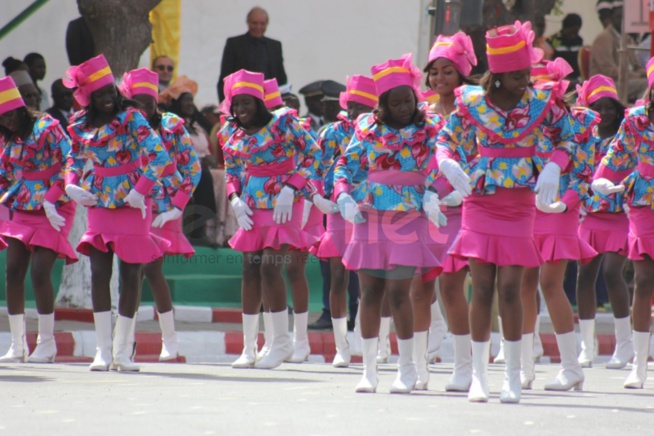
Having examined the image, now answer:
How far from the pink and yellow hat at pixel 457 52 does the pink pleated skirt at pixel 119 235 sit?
2.19 meters

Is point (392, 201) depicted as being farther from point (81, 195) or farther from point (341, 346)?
point (341, 346)

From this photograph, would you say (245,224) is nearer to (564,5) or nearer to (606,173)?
(606,173)

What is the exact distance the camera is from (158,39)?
1602cm

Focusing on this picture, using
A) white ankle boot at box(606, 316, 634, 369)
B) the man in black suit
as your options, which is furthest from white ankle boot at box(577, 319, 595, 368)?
the man in black suit

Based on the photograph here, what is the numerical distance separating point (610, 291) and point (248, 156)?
2909 millimetres

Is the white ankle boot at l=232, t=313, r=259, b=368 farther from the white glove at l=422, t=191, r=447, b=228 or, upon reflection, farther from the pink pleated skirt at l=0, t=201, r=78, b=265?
the white glove at l=422, t=191, r=447, b=228

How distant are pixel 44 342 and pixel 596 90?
439 cm

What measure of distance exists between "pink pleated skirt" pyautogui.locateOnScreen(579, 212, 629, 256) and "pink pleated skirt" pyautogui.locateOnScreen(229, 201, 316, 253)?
2.09 metres

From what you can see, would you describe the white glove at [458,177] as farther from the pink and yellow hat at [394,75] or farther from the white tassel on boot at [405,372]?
the white tassel on boot at [405,372]

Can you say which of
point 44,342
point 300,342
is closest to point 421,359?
point 300,342

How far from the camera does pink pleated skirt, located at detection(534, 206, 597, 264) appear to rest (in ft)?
29.7

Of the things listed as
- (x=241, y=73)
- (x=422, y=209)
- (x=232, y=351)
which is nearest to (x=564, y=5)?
(x=232, y=351)

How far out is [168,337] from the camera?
10969 mm

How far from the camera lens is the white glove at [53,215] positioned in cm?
1020
